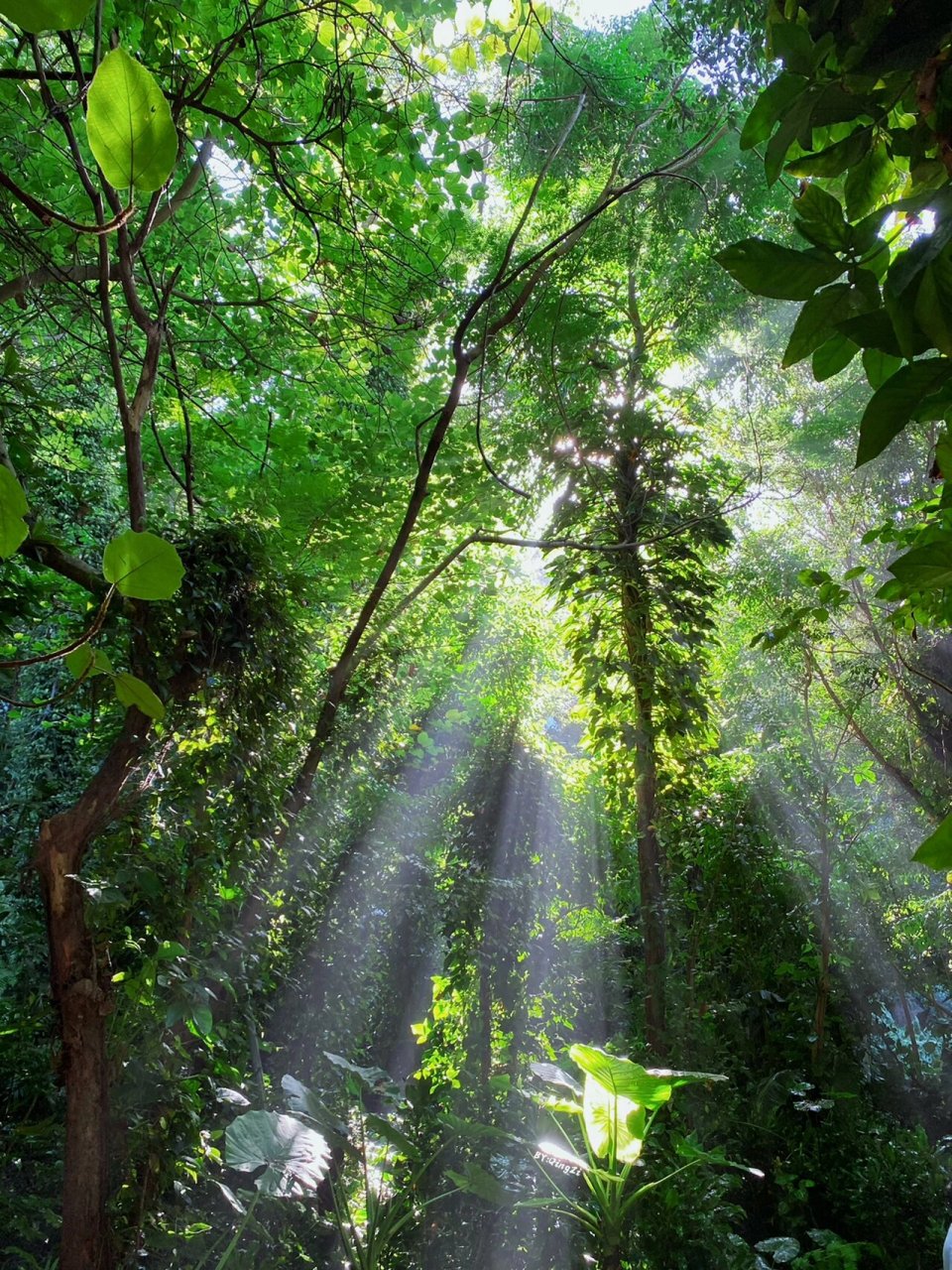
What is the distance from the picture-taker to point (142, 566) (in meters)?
0.40

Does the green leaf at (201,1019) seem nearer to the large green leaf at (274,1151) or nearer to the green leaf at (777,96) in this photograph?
the large green leaf at (274,1151)

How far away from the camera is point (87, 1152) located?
155 cm

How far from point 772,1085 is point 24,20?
396 centimetres

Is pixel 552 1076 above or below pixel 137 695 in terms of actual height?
below

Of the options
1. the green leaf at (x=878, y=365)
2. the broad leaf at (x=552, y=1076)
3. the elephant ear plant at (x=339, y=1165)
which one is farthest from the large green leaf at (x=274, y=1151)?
the green leaf at (x=878, y=365)

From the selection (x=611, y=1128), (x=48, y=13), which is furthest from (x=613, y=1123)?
(x=48, y=13)

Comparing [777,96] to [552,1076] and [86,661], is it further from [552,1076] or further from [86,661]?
[552,1076]

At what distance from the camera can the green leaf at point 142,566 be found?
40cm

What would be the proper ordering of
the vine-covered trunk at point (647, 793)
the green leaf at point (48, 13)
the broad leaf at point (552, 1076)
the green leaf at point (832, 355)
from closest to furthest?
the green leaf at point (48, 13), the green leaf at point (832, 355), the broad leaf at point (552, 1076), the vine-covered trunk at point (647, 793)

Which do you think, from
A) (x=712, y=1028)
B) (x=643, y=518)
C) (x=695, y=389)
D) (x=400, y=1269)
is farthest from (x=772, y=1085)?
(x=695, y=389)

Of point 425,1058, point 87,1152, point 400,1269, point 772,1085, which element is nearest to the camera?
point 87,1152

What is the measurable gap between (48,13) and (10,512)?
0.20m

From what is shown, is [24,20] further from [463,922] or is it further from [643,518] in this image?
[463,922]

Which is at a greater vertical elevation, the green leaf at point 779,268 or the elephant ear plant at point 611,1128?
the green leaf at point 779,268
